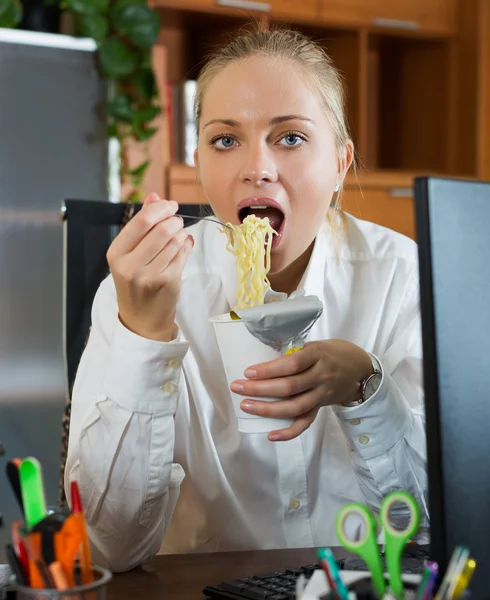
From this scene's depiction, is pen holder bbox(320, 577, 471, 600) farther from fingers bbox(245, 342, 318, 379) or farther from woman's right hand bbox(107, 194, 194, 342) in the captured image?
woman's right hand bbox(107, 194, 194, 342)

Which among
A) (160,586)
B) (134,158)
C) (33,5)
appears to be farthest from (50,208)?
(160,586)

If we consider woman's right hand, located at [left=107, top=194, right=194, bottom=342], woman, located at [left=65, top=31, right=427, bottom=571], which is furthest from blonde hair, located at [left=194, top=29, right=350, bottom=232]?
woman's right hand, located at [left=107, top=194, right=194, bottom=342]

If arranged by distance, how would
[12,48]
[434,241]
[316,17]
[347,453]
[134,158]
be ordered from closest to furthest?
[434,241], [347,453], [12,48], [134,158], [316,17]

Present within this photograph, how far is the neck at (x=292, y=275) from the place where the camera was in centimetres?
136

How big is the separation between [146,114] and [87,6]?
1.23 ft

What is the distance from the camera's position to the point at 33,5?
269 centimetres

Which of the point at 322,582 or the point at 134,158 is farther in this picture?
the point at 134,158

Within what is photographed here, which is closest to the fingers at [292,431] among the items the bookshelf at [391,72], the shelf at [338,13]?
the bookshelf at [391,72]

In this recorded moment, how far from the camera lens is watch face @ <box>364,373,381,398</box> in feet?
3.37

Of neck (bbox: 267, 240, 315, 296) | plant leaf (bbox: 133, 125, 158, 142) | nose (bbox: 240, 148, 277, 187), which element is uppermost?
plant leaf (bbox: 133, 125, 158, 142)

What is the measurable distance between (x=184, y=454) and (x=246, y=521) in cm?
13

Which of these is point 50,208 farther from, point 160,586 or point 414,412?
point 160,586

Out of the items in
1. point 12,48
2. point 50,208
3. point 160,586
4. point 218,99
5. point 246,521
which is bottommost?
point 246,521

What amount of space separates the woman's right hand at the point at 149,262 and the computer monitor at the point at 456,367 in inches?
15.6
